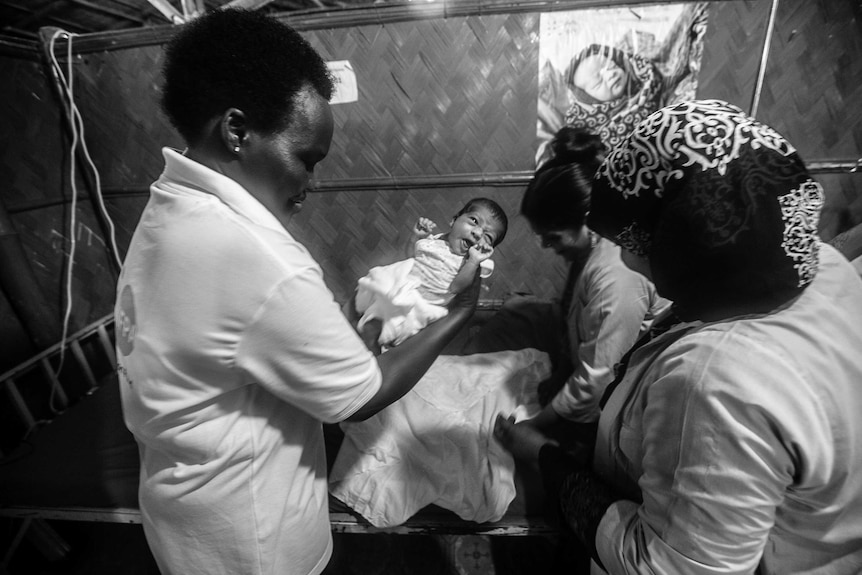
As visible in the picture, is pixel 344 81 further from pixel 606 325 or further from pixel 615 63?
pixel 606 325

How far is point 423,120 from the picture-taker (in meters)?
2.40

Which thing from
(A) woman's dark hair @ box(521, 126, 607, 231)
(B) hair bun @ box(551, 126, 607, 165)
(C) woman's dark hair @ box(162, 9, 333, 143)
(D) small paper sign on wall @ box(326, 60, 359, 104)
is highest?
(D) small paper sign on wall @ box(326, 60, 359, 104)

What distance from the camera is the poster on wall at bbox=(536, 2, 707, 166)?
2088 mm

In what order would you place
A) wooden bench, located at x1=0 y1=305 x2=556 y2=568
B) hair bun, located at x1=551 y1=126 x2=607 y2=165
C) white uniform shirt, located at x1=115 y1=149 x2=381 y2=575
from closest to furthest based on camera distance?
white uniform shirt, located at x1=115 y1=149 x2=381 y2=575 → wooden bench, located at x1=0 y1=305 x2=556 y2=568 → hair bun, located at x1=551 y1=126 x2=607 y2=165

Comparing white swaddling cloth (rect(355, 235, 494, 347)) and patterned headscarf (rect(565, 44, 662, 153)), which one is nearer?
white swaddling cloth (rect(355, 235, 494, 347))

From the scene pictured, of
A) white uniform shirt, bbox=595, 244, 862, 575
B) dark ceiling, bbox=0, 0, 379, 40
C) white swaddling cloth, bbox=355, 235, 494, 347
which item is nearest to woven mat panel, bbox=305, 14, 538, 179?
dark ceiling, bbox=0, 0, 379, 40

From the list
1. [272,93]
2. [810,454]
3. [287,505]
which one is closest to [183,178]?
[272,93]

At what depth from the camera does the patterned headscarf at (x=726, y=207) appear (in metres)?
0.61

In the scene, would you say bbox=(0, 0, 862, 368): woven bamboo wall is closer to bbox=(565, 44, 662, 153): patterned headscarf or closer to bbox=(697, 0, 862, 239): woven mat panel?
bbox=(697, 0, 862, 239): woven mat panel

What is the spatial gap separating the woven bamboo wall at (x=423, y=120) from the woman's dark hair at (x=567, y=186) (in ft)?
2.63

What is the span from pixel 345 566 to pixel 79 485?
124 centimetres

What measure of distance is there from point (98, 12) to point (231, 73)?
259cm

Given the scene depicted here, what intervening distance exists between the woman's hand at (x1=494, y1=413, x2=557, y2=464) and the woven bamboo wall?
1280 millimetres

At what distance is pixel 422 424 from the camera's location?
1.66 meters
